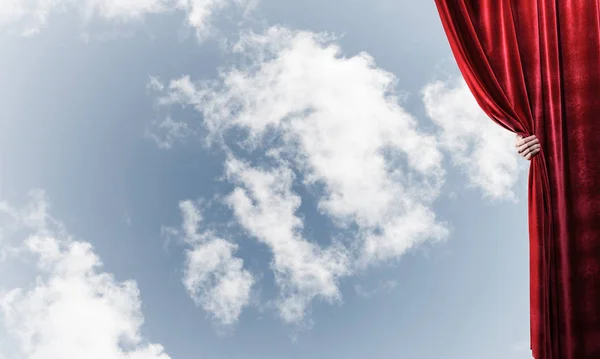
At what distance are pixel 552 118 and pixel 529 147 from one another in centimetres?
19

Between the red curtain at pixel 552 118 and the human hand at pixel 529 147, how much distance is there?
0.10 feet

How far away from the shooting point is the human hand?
209cm

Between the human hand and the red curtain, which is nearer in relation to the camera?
the red curtain

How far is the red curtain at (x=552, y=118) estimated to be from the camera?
1.98m

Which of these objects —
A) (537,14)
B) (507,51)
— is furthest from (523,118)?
(537,14)

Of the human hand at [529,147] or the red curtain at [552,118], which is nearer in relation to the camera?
the red curtain at [552,118]

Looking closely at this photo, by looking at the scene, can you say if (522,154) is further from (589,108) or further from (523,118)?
(589,108)

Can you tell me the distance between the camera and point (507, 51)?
228cm

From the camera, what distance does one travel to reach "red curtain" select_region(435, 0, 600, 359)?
6.49 feet

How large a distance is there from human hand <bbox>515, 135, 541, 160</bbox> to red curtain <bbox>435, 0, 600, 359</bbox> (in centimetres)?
3

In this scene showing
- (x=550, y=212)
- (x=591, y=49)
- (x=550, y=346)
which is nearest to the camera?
(x=550, y=346)

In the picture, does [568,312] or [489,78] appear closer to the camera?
[568,312]

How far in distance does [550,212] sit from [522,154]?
0.82ft

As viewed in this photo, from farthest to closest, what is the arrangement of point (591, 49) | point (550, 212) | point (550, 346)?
point (591, 49)
point (550, 212)
point (550, 346)
